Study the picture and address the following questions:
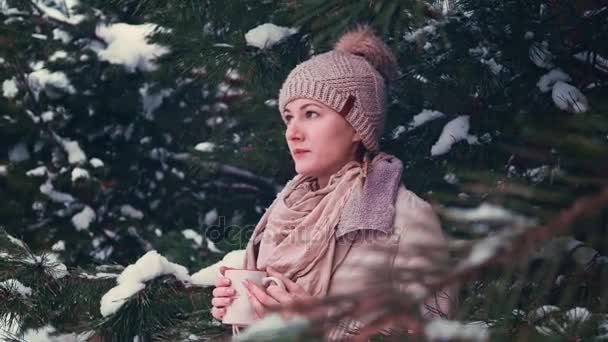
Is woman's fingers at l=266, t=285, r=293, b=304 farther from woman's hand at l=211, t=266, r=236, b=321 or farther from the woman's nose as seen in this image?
the woman's nose

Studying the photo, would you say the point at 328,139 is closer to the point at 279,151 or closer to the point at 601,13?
the point at 601,13

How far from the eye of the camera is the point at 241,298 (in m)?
1.75

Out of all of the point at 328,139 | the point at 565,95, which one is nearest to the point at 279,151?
the point at 328,139

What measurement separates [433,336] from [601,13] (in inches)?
56.2

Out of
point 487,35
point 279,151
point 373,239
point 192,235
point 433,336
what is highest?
point 433,336

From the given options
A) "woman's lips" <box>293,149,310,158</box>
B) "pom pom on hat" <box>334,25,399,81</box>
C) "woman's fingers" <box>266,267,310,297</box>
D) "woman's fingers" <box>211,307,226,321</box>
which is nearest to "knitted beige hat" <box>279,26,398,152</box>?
"pom pom on hat" <box>334,25,399,81</box>

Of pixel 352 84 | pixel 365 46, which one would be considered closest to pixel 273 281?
pixel 352 84

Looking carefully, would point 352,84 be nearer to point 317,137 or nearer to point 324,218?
point 317,137

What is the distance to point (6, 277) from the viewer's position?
1.85 m

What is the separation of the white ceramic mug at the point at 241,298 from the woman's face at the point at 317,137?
0.28 metres

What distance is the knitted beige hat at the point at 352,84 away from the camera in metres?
1.90

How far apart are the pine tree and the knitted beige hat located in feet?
0.31

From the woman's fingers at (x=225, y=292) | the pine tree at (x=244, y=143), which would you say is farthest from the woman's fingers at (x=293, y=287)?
the pine tree at (x=244, y=143)

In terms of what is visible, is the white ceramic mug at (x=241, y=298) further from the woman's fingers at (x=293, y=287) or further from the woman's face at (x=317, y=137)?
the woman's face at (x=317, y=137)
